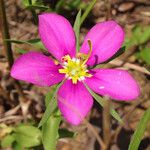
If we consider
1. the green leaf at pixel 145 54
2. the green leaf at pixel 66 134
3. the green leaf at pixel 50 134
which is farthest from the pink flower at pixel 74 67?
the green leaf at pixel 145 54

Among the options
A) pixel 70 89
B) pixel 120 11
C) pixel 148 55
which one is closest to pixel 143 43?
pixel 148 55

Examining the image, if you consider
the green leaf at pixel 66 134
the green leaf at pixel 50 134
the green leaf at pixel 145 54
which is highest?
the green leaf at pixel 50 134

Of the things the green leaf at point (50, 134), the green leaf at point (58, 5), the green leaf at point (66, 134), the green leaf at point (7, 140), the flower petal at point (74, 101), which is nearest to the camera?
the flower petal at point (74, 101)

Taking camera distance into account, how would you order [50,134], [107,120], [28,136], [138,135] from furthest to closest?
1. [28,136]
2. [50,134]
3. [138,135]
4. [107,120]

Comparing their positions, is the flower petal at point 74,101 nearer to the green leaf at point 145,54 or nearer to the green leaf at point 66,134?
the green leaf at point 66,134

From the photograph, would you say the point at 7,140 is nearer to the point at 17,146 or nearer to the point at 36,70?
the point at 17,146

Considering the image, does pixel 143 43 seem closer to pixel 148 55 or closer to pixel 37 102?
pixel 148 55

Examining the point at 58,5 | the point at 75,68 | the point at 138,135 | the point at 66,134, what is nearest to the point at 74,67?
the point at 75,68
